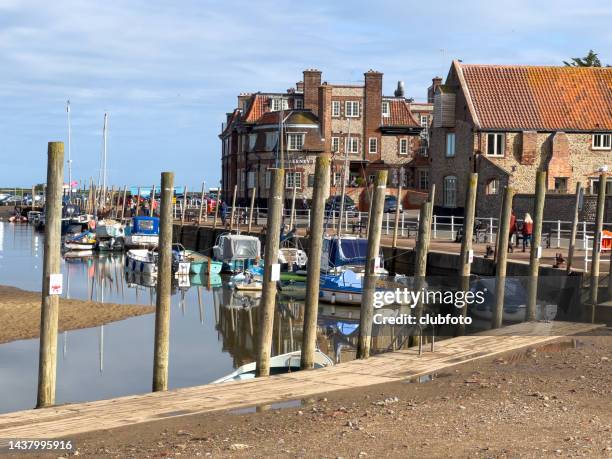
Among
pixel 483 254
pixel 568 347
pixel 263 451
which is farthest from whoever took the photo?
pixel 483 254

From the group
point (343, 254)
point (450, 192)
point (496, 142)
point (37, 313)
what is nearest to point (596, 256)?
point (343, 254)

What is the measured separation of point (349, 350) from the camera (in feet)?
89.9

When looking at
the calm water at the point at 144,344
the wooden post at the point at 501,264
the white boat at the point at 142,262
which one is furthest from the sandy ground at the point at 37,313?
the wooden post at the point at 501,264

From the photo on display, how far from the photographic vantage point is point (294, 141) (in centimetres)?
8900

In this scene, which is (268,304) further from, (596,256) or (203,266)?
(203,266)

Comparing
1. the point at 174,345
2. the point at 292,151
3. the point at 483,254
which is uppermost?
the point at 292,151

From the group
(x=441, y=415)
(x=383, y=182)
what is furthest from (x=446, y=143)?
(x=441, y=415)

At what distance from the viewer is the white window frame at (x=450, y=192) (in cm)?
6606

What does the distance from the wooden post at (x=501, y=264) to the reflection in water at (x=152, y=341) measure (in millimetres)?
2986

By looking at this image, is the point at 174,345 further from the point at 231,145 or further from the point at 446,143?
the point at 231,145

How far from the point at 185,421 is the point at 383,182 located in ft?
32.9

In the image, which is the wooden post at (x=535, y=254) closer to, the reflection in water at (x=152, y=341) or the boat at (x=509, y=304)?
the boat at (x=509, y=304)

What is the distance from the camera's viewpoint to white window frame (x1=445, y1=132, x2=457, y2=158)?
66188 mm

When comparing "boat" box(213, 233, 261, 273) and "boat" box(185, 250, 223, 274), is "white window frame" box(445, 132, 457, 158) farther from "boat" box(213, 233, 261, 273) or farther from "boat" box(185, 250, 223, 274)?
"boat" box(185, 250, 223, 274)
